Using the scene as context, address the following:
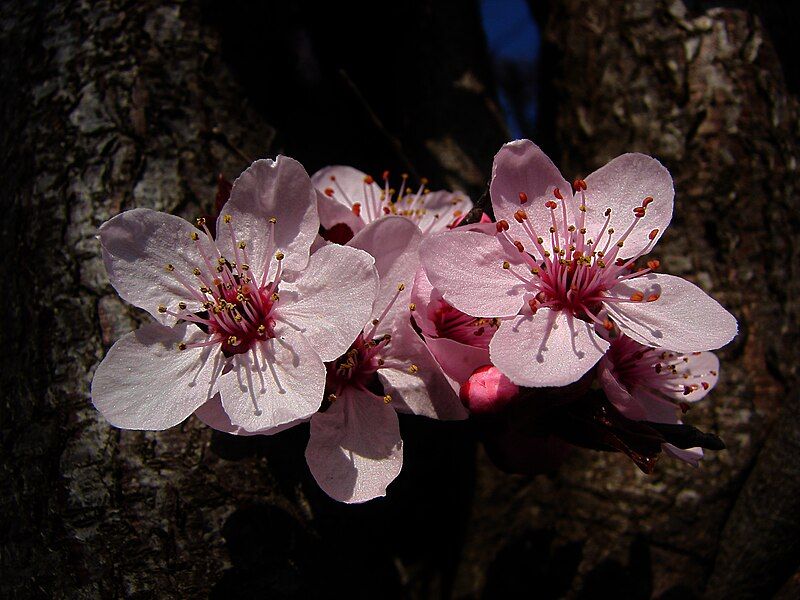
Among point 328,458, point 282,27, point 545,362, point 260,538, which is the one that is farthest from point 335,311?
point 282,27

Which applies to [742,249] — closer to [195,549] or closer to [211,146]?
[211,146]

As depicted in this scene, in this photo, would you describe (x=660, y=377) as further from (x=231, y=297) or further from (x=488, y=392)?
(x=231, y=297)

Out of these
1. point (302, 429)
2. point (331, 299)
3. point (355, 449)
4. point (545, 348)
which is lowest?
point (302, 429)

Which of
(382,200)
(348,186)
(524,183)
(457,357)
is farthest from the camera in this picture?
(348,186)

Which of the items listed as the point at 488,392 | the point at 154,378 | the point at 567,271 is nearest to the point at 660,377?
the point at 567,271

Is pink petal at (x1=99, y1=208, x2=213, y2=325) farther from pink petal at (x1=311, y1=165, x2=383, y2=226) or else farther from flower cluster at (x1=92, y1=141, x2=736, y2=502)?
pink petal at (x1=311, y1=165, x2=383, y2=226)

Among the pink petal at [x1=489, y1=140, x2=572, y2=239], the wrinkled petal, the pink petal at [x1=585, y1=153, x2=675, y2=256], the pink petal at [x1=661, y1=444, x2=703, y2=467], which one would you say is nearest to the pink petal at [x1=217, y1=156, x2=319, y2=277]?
the pink petal at [x1=489, y1=140, x2=572, y2=239]
